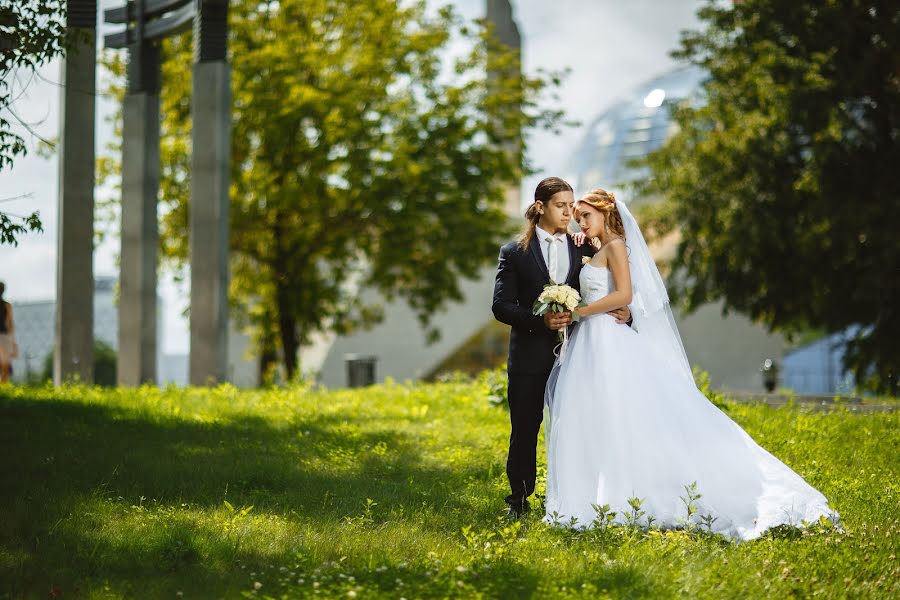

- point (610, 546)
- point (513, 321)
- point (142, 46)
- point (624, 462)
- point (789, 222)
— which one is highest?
point (142, 46)

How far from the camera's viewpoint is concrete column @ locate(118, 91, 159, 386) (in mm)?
16531

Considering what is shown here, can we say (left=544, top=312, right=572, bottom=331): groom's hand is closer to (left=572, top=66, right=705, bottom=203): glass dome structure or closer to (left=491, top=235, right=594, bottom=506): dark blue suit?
(left=491, top=235, right=594, bottom=506): dark blue suit

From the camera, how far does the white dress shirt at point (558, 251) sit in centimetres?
627

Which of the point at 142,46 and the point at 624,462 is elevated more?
the point at 142,46

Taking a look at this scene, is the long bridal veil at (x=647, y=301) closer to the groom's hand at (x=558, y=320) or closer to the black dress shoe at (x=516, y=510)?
the groom's hand at (x=558, y=320)

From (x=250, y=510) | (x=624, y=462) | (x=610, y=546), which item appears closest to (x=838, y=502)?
(x=624, y=462)

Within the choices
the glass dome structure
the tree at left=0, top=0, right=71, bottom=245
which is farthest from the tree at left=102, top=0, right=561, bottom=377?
the glass dome structure

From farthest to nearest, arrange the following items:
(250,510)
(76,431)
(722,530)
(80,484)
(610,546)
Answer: (76,431) < (80,484) < (250,510) < (722,530) < (610,546)

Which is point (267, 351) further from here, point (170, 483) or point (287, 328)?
point (170, 483)

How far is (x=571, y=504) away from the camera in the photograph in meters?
6.07

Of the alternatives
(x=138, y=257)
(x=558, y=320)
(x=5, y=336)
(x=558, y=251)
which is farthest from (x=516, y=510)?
(x=138, y=257)

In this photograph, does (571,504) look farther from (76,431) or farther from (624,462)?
(76,431)

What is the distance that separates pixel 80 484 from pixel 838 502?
517 centimetres

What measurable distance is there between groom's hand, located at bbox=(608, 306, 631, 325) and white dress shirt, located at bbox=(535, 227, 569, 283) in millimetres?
418
